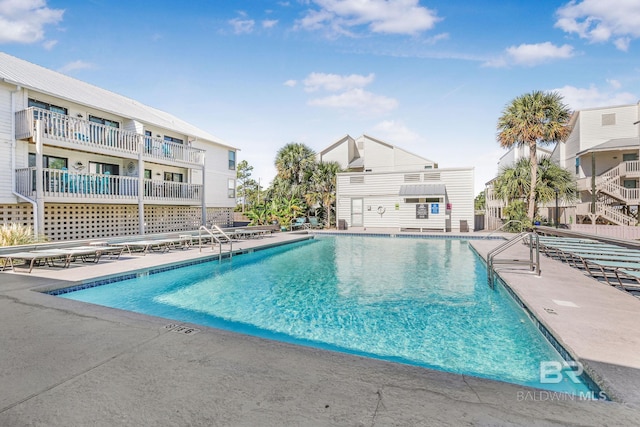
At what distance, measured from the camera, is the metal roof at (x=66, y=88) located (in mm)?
12305

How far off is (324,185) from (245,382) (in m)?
22.5

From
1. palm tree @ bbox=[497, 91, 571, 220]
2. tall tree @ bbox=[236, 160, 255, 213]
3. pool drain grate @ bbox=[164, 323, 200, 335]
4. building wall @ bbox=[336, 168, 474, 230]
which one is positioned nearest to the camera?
pool drain grate @ bbox=[164, 323, 200, 335]

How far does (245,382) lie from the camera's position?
104 inches

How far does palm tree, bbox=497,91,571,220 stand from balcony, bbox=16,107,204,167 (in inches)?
729

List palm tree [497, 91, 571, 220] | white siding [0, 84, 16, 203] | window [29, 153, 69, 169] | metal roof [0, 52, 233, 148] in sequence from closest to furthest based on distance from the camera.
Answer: white siding [0, 84, 16, 203] < metal roof [0, 52, 233, 148] < window [29, 153, 69, 169] < palm tree [497, 91, 571, 220]

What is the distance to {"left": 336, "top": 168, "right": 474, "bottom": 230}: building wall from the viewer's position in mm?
21391

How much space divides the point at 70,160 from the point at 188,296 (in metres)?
11.5

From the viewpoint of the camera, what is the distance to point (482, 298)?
21.7 feet

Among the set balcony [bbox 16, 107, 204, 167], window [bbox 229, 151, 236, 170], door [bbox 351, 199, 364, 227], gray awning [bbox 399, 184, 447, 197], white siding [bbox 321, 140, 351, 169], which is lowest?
door [bbox 351, 199, 364, 227]

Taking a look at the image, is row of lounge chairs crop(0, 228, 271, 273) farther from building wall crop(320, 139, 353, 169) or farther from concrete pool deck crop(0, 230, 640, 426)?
building wall crop(320, 139, 353, 169)

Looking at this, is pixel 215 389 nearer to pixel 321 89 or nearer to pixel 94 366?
pixel 94 366

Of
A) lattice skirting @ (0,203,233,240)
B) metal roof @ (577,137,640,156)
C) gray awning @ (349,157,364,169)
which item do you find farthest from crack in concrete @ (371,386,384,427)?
gray awning @ (349,157,364,169)

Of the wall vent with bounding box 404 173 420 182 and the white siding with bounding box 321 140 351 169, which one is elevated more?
the white siding with bounding box 321 140 351 169

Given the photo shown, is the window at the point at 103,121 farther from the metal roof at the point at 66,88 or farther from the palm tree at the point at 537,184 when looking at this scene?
the palm tree at the point at 537,184
